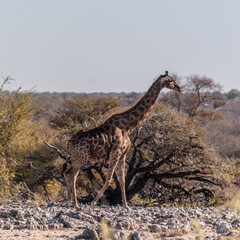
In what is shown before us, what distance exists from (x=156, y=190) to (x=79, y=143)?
4.28 metres

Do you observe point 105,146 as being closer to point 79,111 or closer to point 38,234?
point 38,234

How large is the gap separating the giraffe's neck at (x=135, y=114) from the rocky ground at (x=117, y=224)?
2.13 m

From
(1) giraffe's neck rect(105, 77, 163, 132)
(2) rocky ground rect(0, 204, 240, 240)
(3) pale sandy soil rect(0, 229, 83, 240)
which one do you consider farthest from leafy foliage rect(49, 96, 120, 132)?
(3) pale sandy soil rect(0, 229, 83, 240)

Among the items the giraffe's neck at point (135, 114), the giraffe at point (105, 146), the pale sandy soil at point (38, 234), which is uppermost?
the giraffe's neck at point (135, 114)

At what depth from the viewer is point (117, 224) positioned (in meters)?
6.77

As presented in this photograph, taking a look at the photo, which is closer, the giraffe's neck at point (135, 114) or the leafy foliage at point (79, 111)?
the giraffe's neck at point (135, 114)

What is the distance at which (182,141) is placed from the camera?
1216 cm

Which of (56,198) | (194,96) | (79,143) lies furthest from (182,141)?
(194,96)

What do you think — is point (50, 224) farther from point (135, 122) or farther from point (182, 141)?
point (182, 141)

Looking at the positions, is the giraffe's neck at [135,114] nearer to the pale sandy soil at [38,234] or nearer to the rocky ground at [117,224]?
the rocky ground at [117,224]

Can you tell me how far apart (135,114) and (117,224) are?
350 centimetres

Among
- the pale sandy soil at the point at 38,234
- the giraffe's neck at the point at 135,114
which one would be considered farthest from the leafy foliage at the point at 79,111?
the pale sandy soil at the point at 38,234

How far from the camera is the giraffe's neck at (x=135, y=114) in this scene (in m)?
9.64

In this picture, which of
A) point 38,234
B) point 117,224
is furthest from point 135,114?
point 38,234
